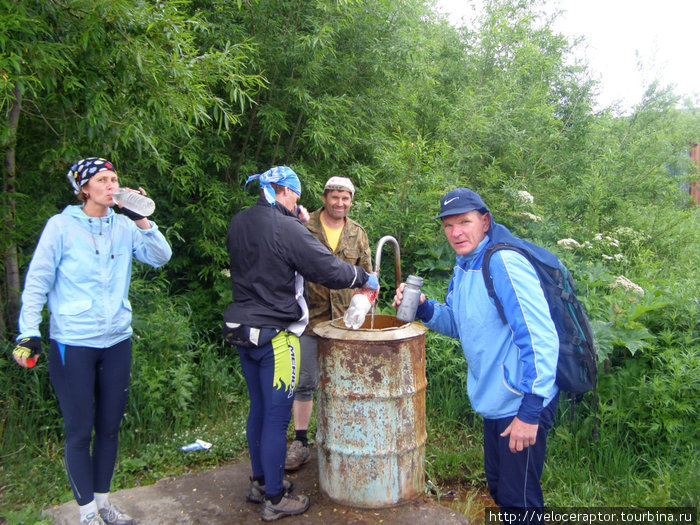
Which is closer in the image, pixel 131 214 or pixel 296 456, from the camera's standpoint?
pixel 131 214

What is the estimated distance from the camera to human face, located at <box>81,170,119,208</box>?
270cm

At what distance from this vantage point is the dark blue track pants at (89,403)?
262 centimetres

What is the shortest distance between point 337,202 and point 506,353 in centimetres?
170

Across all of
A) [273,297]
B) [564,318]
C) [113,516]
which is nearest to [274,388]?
[273,297]

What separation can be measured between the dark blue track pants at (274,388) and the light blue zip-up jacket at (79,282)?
72 cm

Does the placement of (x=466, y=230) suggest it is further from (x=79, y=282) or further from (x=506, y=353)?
(x=79, y=282)

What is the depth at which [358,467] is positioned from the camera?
308 cm

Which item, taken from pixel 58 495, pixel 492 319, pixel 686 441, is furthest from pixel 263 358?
pixel 686 441

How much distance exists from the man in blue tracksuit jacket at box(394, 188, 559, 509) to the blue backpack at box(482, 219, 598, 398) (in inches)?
2.9

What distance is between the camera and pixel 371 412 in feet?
9.89

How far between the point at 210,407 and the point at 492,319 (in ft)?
9.92

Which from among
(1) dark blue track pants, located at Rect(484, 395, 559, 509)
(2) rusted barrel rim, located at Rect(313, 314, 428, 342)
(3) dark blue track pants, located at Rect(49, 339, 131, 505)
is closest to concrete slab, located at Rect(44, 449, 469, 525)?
(3) dark blue track pants, located at Rect(49, 339, 131, 505)

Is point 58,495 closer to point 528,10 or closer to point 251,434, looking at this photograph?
point 251,434

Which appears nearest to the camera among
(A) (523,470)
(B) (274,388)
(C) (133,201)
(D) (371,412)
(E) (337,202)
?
(A) (523,470)
